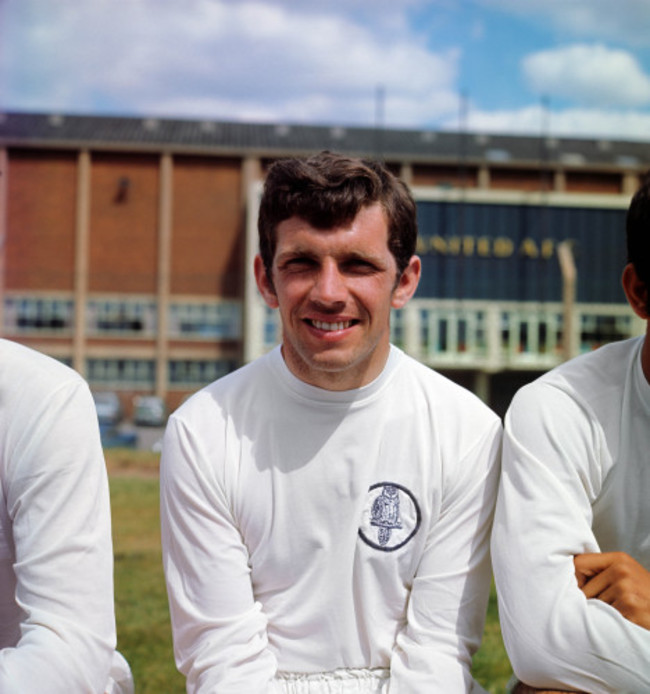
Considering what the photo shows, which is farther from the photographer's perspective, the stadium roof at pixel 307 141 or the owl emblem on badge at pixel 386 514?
the stadium roof at pixel 307 141

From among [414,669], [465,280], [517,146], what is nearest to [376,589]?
[414,669]

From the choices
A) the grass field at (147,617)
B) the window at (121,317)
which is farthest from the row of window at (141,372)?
the grass field at (147,617)

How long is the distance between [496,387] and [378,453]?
4852 centimetres

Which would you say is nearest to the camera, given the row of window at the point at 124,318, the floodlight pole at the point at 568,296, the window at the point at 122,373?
the floodlight pole at the point at 568,296

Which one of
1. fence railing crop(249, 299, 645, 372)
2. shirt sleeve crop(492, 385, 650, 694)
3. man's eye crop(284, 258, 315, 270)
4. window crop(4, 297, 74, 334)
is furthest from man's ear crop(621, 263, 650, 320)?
window crop(4, 297, 74, 334)

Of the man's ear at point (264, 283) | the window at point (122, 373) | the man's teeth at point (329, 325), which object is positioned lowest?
the window at point (122, 373)

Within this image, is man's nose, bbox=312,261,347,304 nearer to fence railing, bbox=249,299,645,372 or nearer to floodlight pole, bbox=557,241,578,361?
fence railing, bbox=249,299,645,372

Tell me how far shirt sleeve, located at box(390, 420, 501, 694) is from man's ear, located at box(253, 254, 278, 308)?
85 cm

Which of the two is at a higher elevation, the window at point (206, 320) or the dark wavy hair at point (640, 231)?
the dark wavy hair at point (640, 231)

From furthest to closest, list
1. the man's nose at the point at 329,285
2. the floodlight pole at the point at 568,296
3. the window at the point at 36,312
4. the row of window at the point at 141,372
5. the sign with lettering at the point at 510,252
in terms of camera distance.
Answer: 1. the window at the point at 36,312
2. the row of window at the point at 141,372
3. the sign with lettering at the point at 510,252
4. the floodlight pole at the point at 568,296
5. the man's nose at the point at 329,285

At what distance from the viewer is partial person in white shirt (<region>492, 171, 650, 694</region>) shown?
229cm

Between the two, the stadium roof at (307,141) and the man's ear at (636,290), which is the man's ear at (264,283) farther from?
the stadium roof at (307,141)

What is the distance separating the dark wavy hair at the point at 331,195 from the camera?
8.98 feet

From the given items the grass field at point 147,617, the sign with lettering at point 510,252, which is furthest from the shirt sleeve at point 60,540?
the sign with lettering at point 510,252
